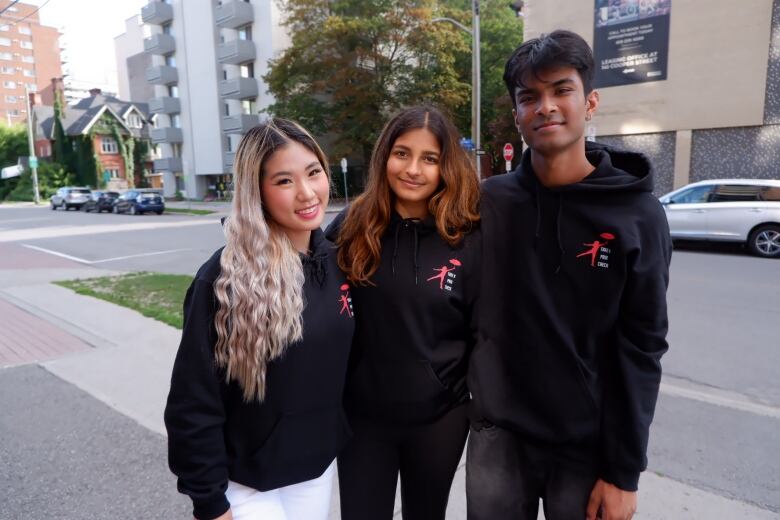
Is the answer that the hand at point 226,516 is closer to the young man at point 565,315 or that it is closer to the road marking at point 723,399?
the young man at point 565,315

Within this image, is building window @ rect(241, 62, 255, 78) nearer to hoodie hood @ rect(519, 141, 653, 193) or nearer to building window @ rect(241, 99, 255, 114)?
building window @ rect(241, 99, 255, 114)

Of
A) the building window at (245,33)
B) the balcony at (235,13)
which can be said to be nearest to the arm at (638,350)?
the balcony at (235,13)

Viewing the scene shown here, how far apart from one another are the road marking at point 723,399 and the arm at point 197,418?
390cm

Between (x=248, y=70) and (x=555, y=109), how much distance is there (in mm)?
39691

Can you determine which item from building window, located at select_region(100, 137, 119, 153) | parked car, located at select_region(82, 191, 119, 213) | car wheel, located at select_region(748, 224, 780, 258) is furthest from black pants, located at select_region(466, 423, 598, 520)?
building window, located at select_region(100, 137, 119, 153)

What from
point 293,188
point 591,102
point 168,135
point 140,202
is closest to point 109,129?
point 168,135

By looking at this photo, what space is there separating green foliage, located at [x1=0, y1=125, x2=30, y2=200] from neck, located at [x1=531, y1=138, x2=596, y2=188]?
72275mm

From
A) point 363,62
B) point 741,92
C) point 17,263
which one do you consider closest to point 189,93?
point 363,62

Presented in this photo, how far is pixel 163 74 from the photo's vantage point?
4225 centimetres

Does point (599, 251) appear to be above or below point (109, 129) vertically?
below

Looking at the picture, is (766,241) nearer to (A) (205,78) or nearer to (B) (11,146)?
(A) (205,78)

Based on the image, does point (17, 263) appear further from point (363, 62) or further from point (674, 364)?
point (363, 62)

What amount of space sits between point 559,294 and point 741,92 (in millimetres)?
19749

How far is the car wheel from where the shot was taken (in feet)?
35.0
